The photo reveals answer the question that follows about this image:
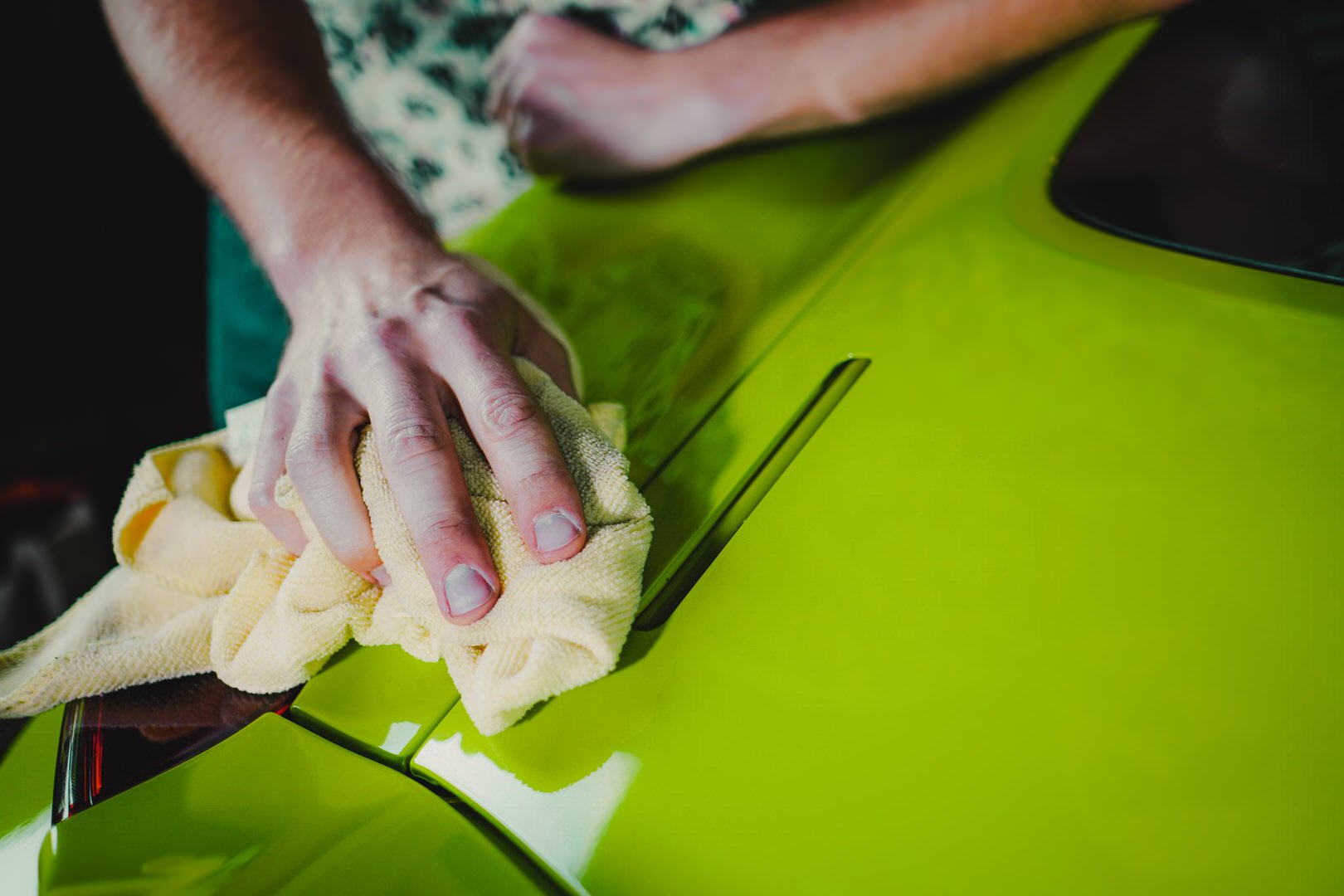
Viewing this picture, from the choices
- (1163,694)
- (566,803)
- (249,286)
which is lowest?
(249,286)

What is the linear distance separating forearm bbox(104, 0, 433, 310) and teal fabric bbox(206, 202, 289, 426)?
7.1 inches

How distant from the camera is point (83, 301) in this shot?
2.50 metres

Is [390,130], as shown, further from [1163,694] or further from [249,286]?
[1163,694]

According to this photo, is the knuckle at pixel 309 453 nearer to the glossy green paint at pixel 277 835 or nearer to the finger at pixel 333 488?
the finger at pixel 333 488

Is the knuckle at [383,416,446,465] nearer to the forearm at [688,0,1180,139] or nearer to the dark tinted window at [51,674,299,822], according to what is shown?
the dark tinted window at [51,674,299,822]

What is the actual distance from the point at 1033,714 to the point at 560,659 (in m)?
0.25

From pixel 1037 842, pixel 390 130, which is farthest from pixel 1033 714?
pixel 390 130

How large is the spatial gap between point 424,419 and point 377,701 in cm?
19

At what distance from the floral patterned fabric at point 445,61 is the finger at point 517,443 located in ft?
2.00

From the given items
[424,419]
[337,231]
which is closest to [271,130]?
[337,231]

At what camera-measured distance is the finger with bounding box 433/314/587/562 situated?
48 centimetres

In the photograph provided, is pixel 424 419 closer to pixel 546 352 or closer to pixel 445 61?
pixel 546 352

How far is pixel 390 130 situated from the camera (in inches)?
43.8

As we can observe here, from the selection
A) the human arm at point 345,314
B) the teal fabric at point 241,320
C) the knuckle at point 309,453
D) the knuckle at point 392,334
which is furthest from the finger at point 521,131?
the knuckle at point 309,453
